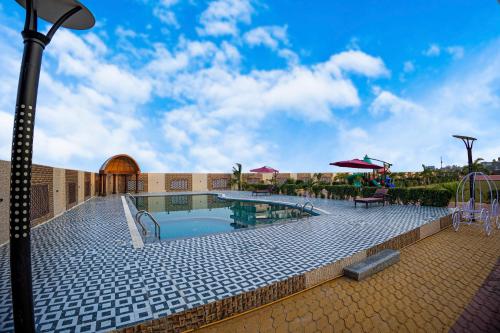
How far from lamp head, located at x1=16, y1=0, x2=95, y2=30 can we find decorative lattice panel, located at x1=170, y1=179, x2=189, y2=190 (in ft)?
84.1

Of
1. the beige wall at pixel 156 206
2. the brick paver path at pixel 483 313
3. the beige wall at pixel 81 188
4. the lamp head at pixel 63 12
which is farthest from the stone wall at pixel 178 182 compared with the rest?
the brick paver path at pixel 483 313

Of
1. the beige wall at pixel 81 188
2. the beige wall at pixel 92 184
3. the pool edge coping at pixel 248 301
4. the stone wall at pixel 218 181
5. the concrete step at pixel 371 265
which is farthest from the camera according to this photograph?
the stone wall at pixel 218 181

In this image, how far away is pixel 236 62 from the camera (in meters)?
15.7

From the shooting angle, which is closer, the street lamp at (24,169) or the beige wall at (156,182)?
the street lamp at (24,169)

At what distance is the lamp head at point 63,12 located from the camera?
7.02 ft

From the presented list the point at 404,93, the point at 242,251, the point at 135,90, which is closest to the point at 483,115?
the point at 404,93

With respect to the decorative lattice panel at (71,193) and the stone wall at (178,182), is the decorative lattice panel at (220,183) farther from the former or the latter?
the decorative lattice panel at (71,193)

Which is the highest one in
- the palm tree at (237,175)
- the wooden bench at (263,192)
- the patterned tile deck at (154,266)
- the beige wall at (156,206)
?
the palm tree at (237,175)

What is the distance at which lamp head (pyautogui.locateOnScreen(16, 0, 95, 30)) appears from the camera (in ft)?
7.02

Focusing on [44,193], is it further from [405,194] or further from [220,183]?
[220,183]

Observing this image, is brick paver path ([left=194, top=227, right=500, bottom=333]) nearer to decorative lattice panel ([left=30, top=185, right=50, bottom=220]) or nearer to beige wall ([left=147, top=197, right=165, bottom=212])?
decorative lattice panel ([left=30, top=185, right=50, bottom=220])

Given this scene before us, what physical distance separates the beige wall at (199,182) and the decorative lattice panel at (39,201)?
1874cm

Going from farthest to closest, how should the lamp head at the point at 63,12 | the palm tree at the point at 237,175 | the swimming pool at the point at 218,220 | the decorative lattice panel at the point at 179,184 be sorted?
the decorative lattice panel at the point at 179,184 → the palm tree at the point at 237,175 → the swimming pool at the point at 218,220 → the lamp head at the point at 63,12

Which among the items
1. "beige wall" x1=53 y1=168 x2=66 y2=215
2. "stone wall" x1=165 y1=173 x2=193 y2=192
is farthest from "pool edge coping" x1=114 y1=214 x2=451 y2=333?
"stone wall" x1=165 y1=173 x2=193 y2=192
